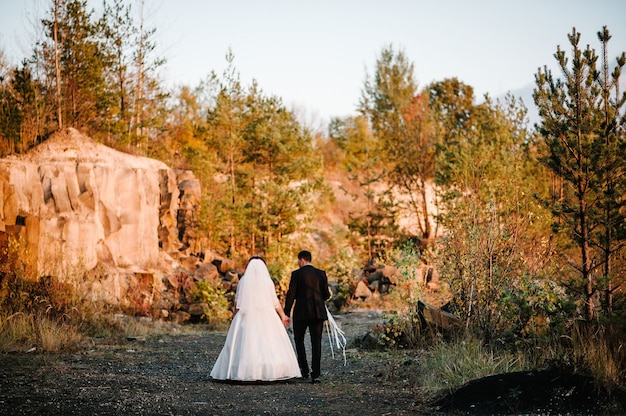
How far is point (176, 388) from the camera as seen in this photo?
32.2 feet

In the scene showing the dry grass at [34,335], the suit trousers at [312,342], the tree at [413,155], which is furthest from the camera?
the tree at [413,155]

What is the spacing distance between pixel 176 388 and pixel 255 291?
1.87 m

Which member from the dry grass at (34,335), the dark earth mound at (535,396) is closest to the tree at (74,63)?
the dry grass at (34,335)

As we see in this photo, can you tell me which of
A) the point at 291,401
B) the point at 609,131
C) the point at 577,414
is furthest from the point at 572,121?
the point at 291,401

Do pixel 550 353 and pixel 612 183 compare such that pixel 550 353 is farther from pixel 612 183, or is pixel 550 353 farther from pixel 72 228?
pixel 72 228

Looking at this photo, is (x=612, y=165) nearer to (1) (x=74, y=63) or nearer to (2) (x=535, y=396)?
(2) (x=535, y=396)

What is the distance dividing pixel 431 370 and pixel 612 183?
4.47 meters

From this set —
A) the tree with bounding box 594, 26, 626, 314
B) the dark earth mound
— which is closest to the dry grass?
the dark earth mound

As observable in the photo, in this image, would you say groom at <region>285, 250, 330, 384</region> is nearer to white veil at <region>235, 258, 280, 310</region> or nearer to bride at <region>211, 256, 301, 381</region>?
bride at <region>211, 256, 301, 381</region>

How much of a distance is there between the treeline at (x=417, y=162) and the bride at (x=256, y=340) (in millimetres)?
3247

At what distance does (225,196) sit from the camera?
115 feet

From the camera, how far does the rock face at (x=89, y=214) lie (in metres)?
20.4

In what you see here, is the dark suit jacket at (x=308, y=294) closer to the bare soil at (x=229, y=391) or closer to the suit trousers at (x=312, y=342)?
the suit trousers at (x=312, y=342)

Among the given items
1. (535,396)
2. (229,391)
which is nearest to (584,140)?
(535,396)
